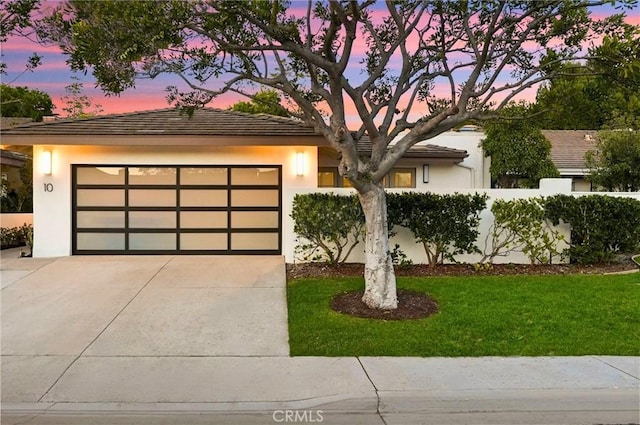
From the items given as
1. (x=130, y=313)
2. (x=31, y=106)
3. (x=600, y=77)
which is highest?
(x=31, y=106)

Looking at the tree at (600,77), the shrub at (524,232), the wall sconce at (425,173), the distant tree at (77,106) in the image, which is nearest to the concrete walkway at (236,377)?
the tree at (600,77)

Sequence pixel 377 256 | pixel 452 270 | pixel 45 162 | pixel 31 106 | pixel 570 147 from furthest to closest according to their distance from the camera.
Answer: pixel 31 106 < pixel 570 147 < pixel 45 162 < pixel 452 270 < pixel 377 256

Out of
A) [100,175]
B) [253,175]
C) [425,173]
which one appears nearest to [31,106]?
[100,175]

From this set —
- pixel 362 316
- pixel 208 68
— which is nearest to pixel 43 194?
pixel 208 68

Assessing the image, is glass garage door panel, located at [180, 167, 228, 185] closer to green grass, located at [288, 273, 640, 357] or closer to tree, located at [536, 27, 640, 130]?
green grass, located at [288, 273, 640, 357]

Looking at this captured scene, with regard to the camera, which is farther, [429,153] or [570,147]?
[570,147]

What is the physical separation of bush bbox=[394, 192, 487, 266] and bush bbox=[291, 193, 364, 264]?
947mm

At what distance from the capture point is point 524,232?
1032cm

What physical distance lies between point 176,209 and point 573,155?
17.8m

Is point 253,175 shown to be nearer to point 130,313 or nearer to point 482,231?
point 130,313

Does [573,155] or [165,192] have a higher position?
[573,155]

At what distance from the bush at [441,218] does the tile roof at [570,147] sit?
12286mm

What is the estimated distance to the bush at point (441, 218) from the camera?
33.4ft

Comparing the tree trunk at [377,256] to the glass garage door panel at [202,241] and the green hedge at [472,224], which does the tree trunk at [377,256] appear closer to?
the green hedge at [472,224]
